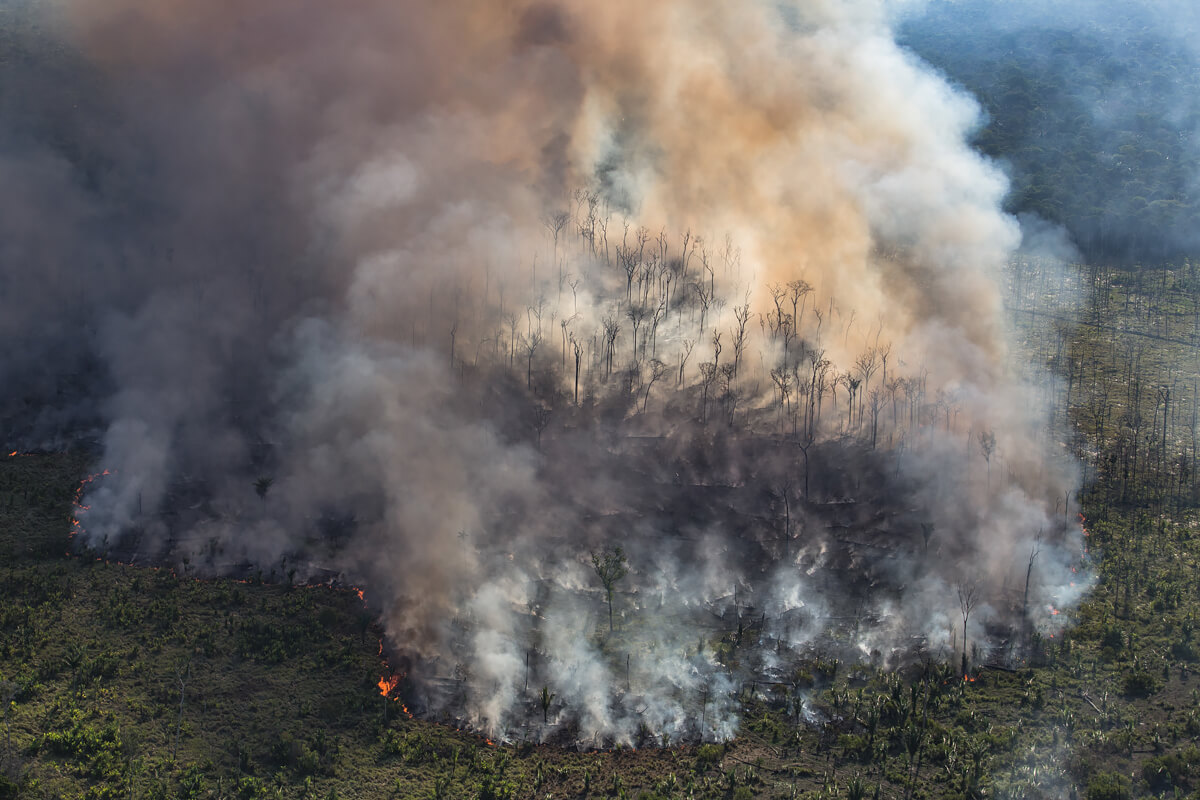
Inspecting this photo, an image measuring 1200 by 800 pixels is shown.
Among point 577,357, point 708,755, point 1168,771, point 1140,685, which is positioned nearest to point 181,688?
point 708,755

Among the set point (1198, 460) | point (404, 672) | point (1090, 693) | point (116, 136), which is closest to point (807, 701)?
point (1090, 693)

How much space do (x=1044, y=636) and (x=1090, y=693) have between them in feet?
18.2

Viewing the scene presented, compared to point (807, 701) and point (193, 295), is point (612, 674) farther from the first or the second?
point (193, 295)

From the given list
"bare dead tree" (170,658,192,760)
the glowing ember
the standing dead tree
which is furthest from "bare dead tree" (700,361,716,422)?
"bare dead tree" (170,658,192,760)

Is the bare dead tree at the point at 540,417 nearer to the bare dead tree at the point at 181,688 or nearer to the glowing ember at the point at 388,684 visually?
the glowing ember at the point at 388,684

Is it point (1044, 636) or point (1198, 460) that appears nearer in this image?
point (1044, 636)

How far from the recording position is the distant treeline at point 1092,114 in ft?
422

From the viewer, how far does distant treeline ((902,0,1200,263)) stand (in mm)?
128750

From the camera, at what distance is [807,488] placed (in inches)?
2857

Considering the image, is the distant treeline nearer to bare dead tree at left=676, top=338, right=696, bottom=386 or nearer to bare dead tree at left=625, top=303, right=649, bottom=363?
bare dead tree at left=676, top=338, right=696, bottom=386

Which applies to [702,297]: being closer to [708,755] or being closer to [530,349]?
[530,349]

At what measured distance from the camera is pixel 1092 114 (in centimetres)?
15325

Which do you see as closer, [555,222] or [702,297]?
[702,297]

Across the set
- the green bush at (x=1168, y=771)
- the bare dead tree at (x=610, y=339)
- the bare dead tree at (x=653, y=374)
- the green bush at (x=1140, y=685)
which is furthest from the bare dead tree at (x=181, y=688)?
the green bush at (x=1140, y=685)
